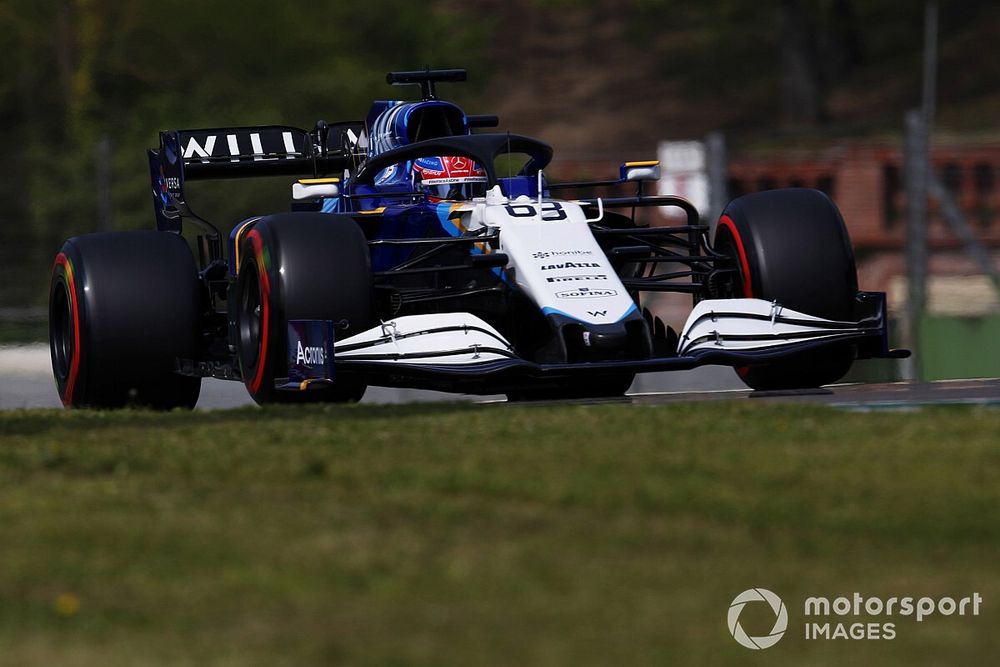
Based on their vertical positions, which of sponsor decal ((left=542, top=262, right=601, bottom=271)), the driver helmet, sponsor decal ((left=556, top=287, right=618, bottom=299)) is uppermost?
the driver helmet

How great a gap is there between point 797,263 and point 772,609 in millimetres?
5929

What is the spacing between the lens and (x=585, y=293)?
30.9 ft

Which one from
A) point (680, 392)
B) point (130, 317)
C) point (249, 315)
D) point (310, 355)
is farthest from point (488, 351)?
point (680, 392)

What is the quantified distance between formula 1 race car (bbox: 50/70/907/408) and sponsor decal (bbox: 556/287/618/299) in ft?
0.05

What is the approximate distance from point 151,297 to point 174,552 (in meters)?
5.20

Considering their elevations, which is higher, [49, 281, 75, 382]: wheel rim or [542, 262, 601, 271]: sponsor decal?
[542, 262, 601, 271]: sponsor decal

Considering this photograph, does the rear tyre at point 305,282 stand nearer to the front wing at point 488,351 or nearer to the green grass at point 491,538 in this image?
the front wing at point 488,351

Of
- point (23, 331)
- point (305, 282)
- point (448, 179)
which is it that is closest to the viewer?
point (305, 282)

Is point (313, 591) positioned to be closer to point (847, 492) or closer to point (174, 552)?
point (174, 552)

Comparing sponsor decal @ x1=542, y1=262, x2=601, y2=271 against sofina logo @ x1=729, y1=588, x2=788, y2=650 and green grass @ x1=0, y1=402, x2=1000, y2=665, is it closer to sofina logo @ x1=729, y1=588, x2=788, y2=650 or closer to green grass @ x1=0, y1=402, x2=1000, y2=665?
green grass @ x1=0, y1=402, x2=1000, y2=665

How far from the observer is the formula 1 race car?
9234mm

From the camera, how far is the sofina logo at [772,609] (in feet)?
14.0

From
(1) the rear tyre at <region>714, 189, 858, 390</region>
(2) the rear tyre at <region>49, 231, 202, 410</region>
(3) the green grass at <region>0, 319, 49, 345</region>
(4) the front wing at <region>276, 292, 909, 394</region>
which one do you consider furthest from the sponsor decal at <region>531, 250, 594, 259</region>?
(3) the green grass at <region>0, 319, 49, 345</region>

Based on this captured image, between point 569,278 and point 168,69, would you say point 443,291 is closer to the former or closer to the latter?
point 569,278
